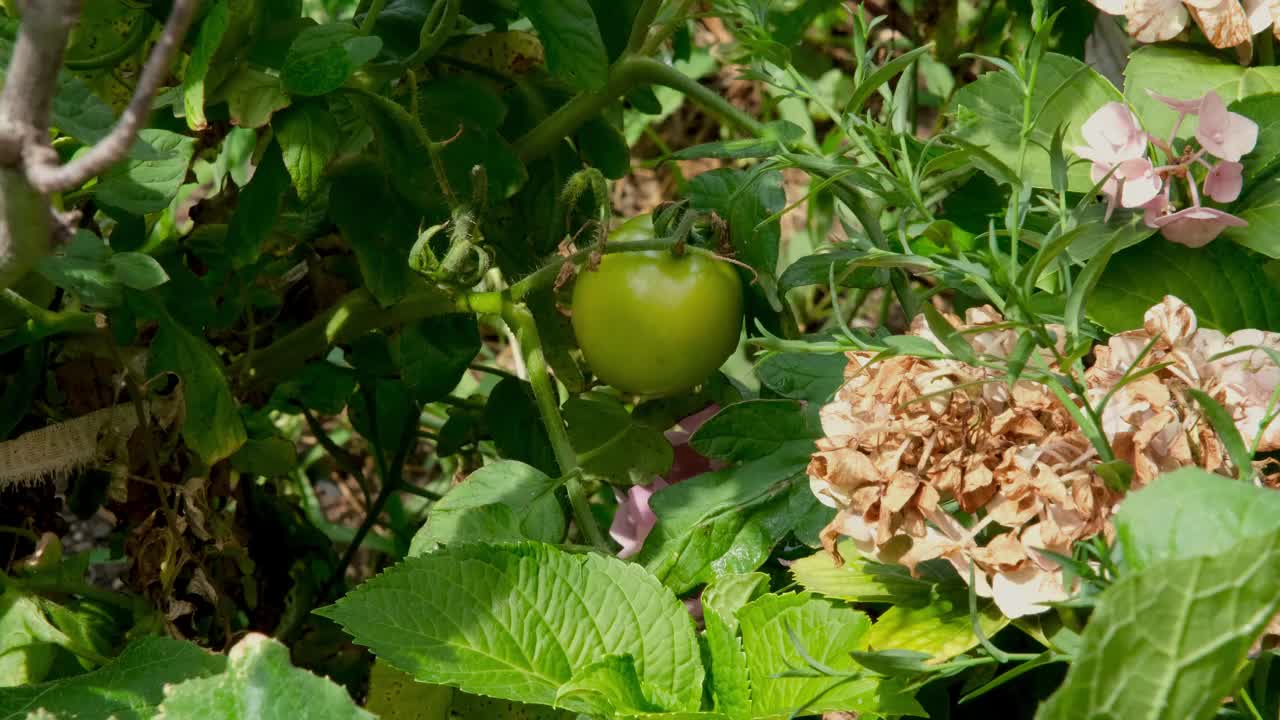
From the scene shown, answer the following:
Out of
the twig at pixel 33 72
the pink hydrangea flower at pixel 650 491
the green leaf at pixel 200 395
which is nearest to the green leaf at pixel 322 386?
the green leaf at pixel 200 395

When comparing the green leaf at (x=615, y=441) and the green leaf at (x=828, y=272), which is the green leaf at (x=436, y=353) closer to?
the green leaf at (x=615, y=441)

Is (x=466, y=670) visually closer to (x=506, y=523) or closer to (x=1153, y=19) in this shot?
(x=506, y=523)

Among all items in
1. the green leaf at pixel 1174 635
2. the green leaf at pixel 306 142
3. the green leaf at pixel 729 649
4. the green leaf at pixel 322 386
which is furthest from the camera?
the green leaf at pixel 322 386

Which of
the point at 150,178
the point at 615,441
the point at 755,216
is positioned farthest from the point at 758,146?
the point at 150,178

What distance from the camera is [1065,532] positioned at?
29.5 inches

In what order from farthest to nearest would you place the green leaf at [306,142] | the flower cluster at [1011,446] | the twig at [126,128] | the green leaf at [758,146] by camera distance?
1. the green leaf at [758,146]
2. the green leaf at [306,142]
3. the flower cluster at [1011,446]
4. the twig at [126,128]

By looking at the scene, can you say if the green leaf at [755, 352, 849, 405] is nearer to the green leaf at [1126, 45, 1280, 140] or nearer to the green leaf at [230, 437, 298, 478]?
the green leaf at [1126, 45, 1280, 140]

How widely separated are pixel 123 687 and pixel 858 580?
1.77 feet

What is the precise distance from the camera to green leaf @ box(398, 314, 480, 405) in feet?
3.91

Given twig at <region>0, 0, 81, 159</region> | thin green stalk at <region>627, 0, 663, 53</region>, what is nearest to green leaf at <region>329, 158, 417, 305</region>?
thin green stalk at <region>627, 0, 663, 53</region>

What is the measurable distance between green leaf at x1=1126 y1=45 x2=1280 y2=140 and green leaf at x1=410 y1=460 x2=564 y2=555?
22.9 inches

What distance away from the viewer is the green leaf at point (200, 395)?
1086mm

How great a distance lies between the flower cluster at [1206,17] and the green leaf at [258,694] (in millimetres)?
811

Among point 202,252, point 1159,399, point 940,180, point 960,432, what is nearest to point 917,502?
point 960,432
